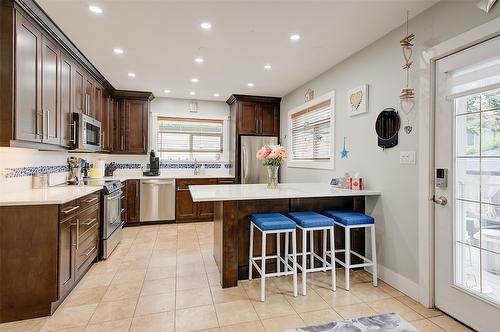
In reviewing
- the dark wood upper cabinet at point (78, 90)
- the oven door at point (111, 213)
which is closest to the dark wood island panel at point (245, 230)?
the oven door at point (111, 213)

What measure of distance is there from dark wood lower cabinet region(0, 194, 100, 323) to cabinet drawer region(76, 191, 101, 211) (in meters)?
0.39

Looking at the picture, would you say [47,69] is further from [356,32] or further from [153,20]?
[356,32]

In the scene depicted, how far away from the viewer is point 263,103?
219 inches

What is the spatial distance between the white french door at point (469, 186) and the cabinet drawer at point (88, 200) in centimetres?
329

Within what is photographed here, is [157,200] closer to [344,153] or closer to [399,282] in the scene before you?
[344,153]

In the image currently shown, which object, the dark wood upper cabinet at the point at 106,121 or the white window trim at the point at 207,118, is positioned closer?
the dark wood upper cabinet at the point at 106,121

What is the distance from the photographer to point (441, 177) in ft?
7.18

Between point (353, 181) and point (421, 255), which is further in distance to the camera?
point (353, 181)

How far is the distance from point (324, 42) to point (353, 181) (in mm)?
1615

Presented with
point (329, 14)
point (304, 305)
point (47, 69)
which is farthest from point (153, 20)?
point (304, 305)

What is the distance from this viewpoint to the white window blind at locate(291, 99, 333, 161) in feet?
12.8

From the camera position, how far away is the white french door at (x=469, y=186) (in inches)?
72.9

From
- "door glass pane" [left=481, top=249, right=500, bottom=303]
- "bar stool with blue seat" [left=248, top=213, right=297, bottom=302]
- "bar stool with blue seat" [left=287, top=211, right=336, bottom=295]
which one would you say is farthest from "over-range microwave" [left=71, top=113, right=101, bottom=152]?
"door glass pane" [left=481, top=249, right=500, bottom=303]

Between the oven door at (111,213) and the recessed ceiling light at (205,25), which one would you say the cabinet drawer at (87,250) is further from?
the recessed ceiling light at (205,25)
